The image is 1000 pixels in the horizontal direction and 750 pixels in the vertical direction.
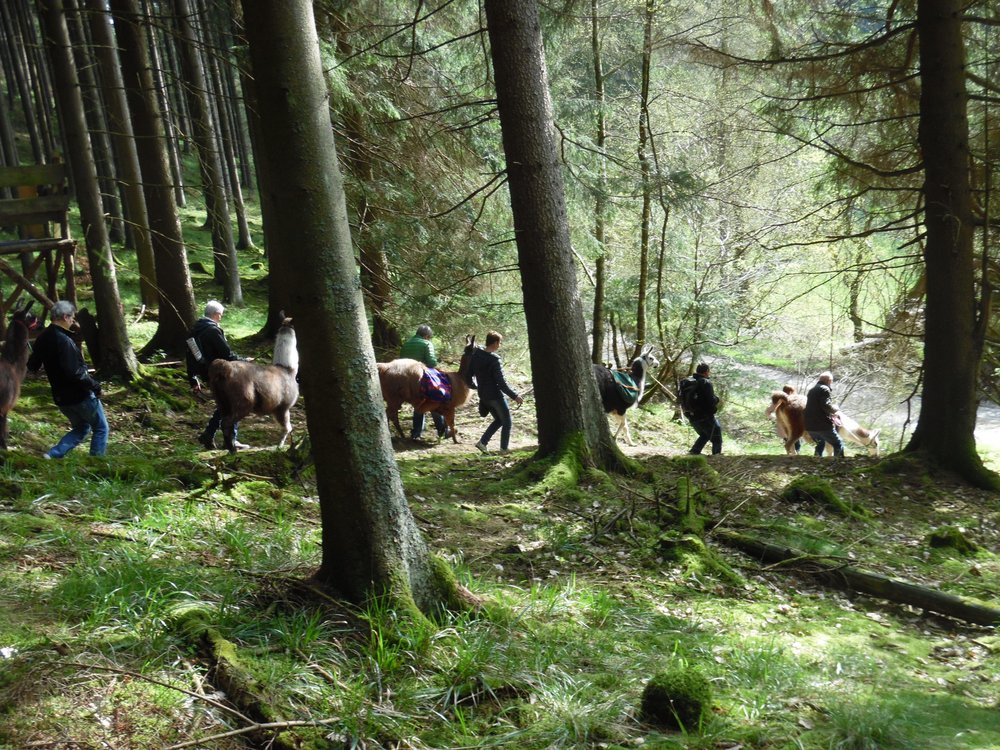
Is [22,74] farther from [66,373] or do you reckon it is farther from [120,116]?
[66,373]

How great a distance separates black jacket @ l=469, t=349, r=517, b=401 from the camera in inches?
488

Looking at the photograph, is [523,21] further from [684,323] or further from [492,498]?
[684,323]

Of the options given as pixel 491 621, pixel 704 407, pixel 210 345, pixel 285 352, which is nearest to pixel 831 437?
pixel 704 407

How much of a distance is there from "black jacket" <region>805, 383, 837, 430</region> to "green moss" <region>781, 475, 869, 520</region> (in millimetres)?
5476

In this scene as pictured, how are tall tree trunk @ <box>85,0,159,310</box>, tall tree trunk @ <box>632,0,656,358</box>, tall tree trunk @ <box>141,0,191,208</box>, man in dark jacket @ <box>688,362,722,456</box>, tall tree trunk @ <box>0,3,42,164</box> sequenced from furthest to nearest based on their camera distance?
tall tree trunk @ <box>0,3,42,164</box>
tall tree trunk @ <box>632,0,656,358</box>
tall tree trunk @ <box>85,0,159,310</box>
man in dark jacket @ <box>688,362,722,456</box>
tall tree trunk @ <box>141,0,191,208</box>

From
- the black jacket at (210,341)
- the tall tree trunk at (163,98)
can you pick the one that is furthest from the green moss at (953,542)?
the black jacket at (210,341)

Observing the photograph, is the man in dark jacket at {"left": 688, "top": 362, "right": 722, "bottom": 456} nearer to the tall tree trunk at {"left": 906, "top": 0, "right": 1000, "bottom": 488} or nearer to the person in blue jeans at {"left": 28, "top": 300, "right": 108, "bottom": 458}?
the tall tree trunk at {"left": 906, "top": 0, "right": 1000, "bottom": 488}

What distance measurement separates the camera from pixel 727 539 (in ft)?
25.3

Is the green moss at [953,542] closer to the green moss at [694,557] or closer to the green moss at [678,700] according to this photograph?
the green moss at [694,557]

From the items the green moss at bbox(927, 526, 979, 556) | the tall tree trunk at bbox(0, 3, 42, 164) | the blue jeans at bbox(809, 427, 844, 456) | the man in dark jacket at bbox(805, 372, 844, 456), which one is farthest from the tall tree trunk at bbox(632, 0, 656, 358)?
the tall tree trunk at bbox(0, 3, 42, 164)

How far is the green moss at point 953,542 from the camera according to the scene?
7.96 meters

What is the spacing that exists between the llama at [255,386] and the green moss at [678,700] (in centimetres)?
699

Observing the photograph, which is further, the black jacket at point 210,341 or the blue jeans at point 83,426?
the black jacket at point 210,341

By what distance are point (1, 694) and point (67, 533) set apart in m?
2.20
